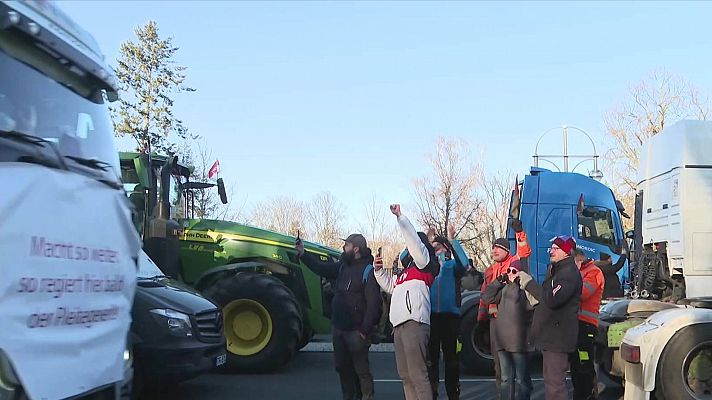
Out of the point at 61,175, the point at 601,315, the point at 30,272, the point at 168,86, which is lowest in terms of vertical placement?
the point at 601,315

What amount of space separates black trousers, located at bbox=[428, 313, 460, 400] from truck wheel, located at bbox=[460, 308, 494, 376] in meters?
2.19

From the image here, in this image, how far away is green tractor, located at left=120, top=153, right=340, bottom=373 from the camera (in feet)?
33.7

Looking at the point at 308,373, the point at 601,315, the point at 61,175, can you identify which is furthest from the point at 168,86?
the point at 61,175

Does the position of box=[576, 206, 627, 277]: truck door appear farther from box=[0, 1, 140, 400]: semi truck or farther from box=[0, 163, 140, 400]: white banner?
box=[0, 163, 140, 400]: white banner

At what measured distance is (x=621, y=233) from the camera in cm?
1376

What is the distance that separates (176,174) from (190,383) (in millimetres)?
3492

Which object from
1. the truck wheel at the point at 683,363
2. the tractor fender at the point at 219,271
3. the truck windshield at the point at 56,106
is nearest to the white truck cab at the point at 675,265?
the truck wheel at the point at 683,363

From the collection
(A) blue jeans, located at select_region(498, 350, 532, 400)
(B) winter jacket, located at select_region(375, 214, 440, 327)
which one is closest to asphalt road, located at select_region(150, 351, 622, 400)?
(A) blue jeans, located at select_region(498, 350, 532, 400)

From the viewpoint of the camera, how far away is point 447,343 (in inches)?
294

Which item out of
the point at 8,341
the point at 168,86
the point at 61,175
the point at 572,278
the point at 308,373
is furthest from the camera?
the point at 168,86

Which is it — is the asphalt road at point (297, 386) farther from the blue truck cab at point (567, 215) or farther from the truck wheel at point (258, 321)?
the blue truck cab at point (567, 215)

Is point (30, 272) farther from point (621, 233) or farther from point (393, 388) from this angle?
point (621, 233)

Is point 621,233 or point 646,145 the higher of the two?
point 646,145

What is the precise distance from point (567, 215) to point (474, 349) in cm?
463
